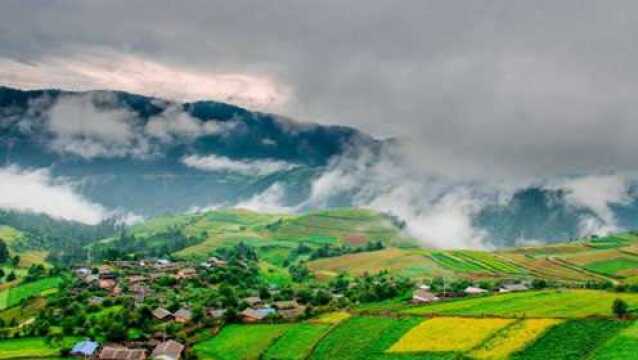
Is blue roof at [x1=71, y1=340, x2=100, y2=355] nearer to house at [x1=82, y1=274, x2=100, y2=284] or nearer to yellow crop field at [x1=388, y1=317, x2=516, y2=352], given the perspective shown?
yellow crop field at [x1=388, y1=317, x2=516, y2=352]

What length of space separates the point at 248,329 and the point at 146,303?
2196 cm

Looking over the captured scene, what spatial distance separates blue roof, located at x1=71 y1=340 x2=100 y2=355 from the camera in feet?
229

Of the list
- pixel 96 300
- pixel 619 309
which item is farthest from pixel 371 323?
pixel 96 300

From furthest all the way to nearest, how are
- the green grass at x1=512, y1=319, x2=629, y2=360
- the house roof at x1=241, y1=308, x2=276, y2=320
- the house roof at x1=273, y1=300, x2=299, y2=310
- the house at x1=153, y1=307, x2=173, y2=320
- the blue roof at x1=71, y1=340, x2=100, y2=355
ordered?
the house roof at x1=273, y1=300, x2=299, y2=310 → the house at x1=153, y1=307, x2=173, y2=320 → the house roof at x1=241, y1=308, x2=276, y2=320 → the blue roof at x1=71, y1=340, x2=100, y2=355 → the green grass at x1=512, y1=319, x2=629, y2=360

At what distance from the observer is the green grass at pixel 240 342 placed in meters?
68.7

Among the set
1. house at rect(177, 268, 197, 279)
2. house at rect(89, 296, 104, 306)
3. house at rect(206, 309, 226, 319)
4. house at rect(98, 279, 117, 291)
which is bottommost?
house at rect(89, 296, 104, 306)

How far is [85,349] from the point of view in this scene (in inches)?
2771

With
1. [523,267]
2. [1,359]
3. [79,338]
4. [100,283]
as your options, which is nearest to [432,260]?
[523,267]

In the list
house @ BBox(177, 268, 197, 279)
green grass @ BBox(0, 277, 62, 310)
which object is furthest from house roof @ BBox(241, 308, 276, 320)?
green grass @ BBox(0, 277, 62, 310)

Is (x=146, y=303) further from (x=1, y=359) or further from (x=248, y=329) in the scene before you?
(x=1, y=359)

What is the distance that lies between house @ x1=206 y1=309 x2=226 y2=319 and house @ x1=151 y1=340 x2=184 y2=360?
13.5 metres

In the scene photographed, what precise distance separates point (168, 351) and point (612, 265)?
10499cm

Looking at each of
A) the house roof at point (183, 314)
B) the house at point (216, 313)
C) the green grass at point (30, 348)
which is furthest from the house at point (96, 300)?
the green grass at point (30, 348)

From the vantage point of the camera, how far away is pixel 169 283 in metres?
116
